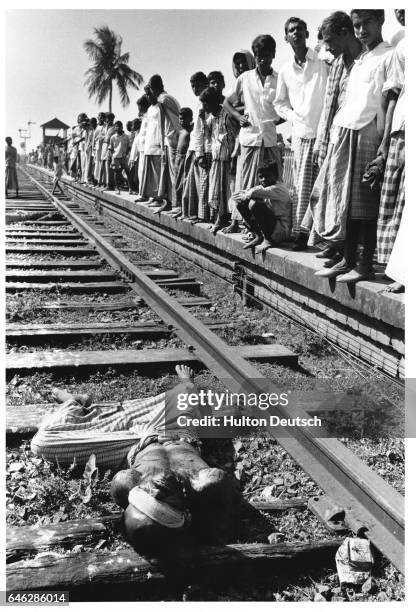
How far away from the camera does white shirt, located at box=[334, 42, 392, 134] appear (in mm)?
3703

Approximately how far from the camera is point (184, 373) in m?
3.38

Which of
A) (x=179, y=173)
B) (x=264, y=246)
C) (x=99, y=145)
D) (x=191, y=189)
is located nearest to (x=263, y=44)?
(x=264, y=246)

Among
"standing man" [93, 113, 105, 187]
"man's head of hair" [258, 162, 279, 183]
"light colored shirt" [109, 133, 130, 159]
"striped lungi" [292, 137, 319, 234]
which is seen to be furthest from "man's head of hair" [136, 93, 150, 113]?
"striped lungi" [292, 137, 319, 234]

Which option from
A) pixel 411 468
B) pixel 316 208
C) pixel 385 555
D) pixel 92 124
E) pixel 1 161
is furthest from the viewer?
pixel 92 124

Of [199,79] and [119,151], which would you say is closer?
[199,79]

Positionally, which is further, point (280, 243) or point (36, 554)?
point (280, 243)

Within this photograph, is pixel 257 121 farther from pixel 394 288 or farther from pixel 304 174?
pixel 394 288

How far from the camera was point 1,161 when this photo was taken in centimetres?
319

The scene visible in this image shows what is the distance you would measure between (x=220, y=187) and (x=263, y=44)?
190cm

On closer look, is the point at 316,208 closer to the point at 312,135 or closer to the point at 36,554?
the point at 312,135

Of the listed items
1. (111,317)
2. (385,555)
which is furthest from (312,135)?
(385,555)

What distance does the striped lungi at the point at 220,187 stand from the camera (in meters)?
7.38

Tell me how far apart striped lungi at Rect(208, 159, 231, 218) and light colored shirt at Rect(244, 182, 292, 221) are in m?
1.69

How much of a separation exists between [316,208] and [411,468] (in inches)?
92.0
